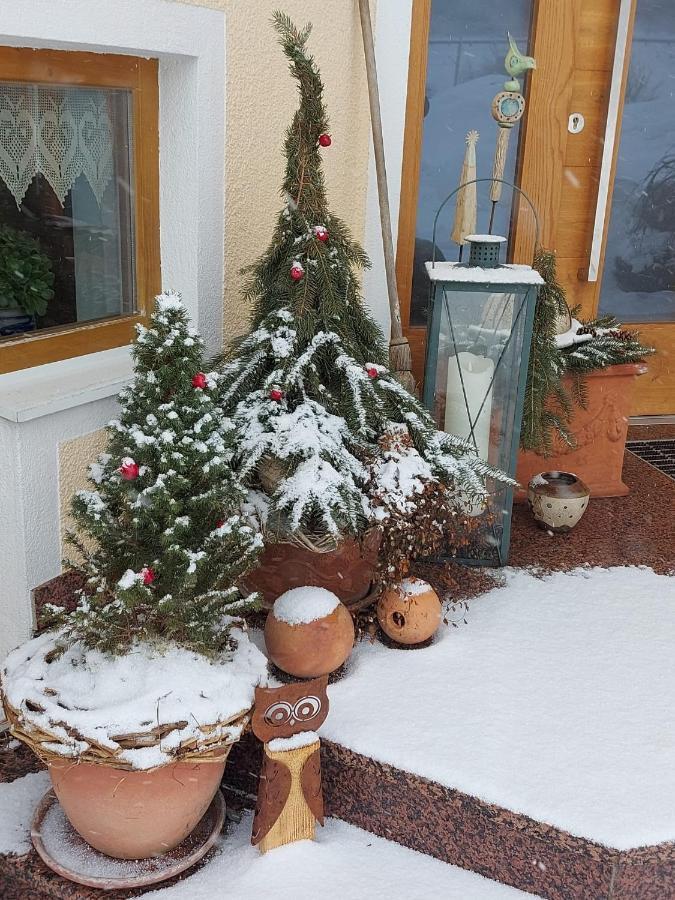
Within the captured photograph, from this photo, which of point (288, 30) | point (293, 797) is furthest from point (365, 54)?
point (293, 797)

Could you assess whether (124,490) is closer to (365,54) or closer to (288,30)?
(288,30)

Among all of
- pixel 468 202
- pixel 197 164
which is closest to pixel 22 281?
pixel 197 164

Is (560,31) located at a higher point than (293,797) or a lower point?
higher

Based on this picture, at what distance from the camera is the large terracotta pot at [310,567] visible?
240 centimetres

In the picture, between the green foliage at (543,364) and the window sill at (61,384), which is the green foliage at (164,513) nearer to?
the window sill at (61,384)

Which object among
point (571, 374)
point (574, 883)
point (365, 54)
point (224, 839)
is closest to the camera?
point (574, 883)

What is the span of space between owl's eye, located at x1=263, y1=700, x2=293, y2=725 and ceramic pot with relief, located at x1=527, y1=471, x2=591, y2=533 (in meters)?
1.47

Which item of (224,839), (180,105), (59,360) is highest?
(180,105)

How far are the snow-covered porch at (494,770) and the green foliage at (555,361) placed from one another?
72cm

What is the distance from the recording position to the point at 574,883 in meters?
1.84

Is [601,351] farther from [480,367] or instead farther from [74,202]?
[74,202]

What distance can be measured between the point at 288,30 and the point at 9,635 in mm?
1641

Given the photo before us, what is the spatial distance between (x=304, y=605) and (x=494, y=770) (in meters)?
0.56

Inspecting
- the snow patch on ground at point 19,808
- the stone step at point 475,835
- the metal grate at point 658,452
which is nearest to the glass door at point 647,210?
the metal grate at point 658,452
